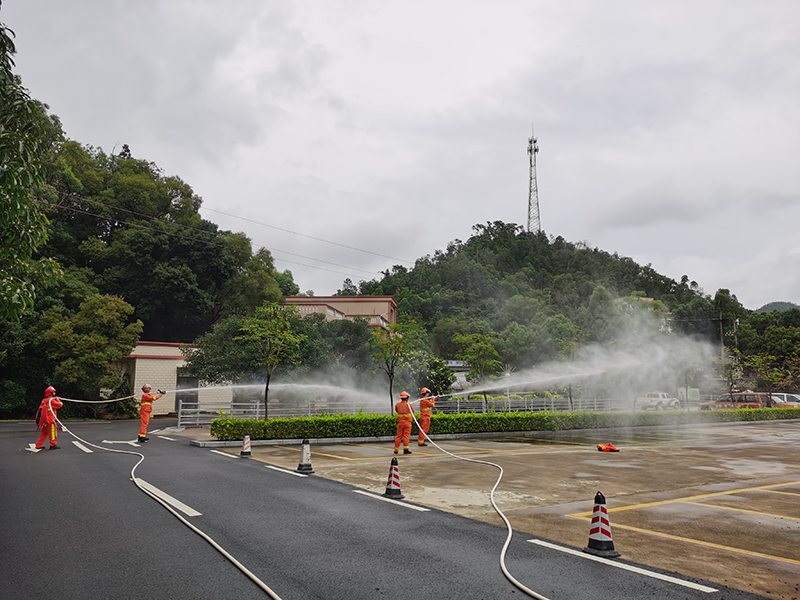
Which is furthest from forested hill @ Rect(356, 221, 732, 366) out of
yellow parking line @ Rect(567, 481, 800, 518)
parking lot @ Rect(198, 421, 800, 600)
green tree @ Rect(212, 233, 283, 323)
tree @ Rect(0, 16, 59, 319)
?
tree @ Rect(0, 16, 59, 319)

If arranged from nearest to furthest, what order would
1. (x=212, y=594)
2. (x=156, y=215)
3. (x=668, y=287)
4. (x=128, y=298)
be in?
(x=212, y=594) < (x=128, y=298) < (x=156, y=215) < (x=668, y=287)

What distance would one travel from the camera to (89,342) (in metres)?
29.4

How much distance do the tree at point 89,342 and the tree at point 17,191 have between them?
25878 mm

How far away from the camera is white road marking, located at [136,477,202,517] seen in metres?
7.40

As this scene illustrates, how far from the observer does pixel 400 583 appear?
15.9 ft

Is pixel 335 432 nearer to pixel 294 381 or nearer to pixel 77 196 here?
pixel 294 381

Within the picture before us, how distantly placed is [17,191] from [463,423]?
18389 millimetres

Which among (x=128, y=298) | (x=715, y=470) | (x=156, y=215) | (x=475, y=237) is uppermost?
(x=475, y=237)

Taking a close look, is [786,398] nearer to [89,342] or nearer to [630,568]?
[630,568]

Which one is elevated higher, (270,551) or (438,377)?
(438,377)

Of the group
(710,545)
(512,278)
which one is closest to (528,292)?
(512,278)

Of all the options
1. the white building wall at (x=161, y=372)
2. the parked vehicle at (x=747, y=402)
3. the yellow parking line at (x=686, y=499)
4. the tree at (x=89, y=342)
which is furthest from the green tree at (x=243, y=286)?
the yellow parking line at (x=686, y=499)

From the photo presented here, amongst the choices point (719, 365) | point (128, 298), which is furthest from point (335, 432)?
point (719, 365)

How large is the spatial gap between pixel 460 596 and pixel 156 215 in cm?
5094
